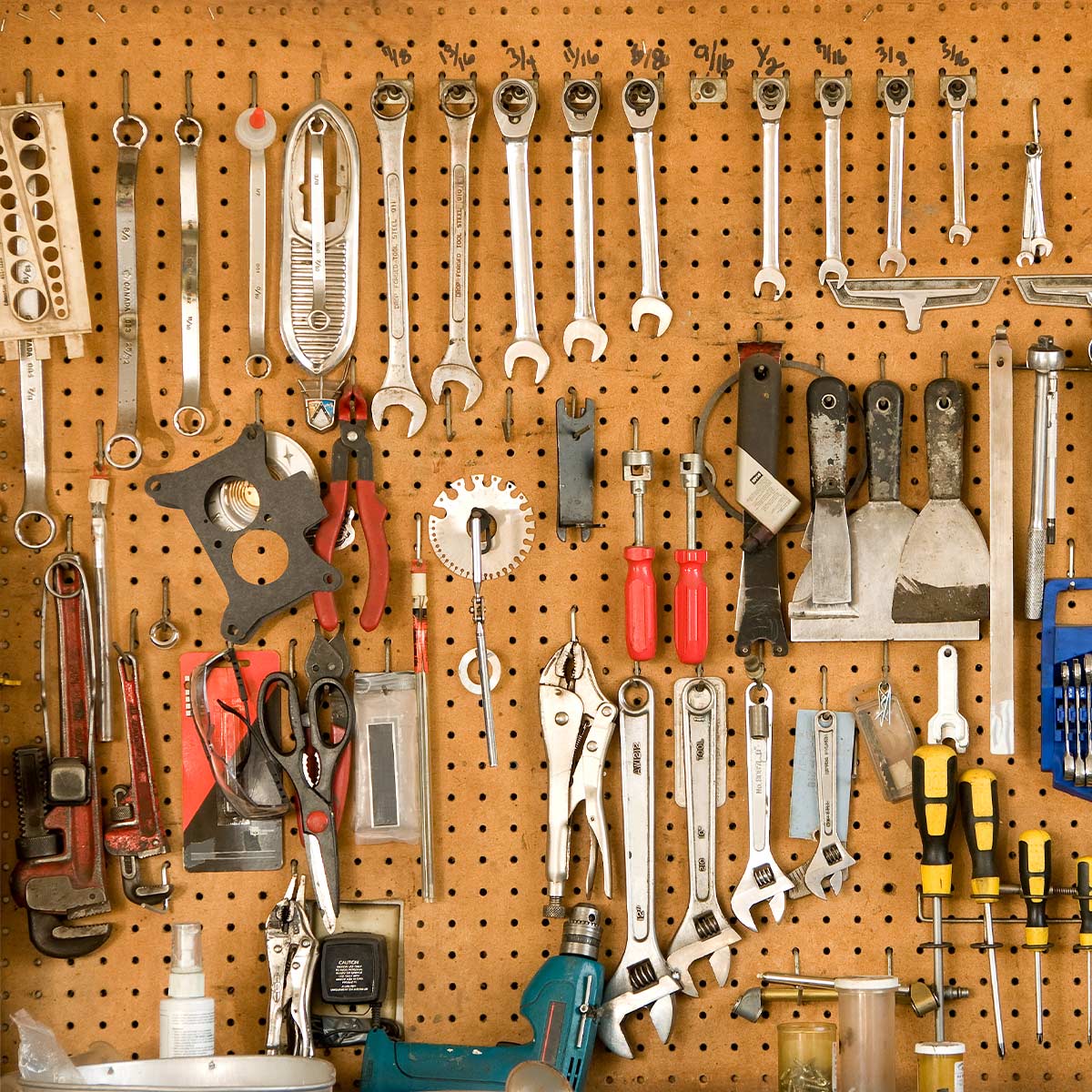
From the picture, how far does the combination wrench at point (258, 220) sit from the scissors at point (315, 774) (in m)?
0.57

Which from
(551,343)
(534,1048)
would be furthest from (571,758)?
(551,343)

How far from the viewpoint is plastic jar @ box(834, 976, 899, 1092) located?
2.11 m

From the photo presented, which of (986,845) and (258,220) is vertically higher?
(258,220)

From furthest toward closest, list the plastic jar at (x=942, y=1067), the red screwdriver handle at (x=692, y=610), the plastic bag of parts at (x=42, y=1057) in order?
the red screwdriver handle at (x=692, y=610), the plastic jar at (x=942, y=1067), the plastic bag of parts at (x=42, y=1057)

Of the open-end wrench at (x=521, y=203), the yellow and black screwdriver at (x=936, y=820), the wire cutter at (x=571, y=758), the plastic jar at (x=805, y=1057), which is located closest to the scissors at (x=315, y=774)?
the wire cutter at (x=571, y=758)

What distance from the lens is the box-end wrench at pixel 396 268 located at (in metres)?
2.23

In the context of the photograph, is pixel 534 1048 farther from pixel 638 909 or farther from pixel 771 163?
pixel 771 163

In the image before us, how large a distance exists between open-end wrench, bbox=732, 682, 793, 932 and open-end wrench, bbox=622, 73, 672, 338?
2.26 ft

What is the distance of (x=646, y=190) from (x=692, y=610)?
0.72 meters

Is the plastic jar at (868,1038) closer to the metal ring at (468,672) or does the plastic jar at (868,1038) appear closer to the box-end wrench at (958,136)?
the metal ring at (468,672)

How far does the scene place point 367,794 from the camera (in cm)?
219

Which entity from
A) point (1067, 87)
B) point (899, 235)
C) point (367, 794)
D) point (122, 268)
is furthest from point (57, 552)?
point (1067, 87)

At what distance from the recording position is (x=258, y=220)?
2236mm

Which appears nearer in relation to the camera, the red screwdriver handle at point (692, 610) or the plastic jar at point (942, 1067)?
the plastic jar at point (942, 1067)
